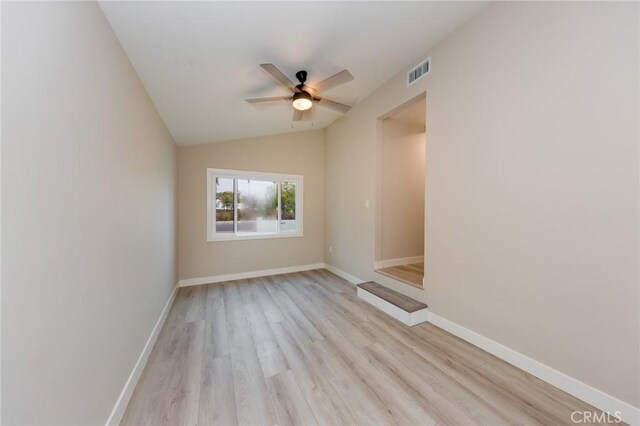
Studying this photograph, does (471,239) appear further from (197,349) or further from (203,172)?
(203,172)

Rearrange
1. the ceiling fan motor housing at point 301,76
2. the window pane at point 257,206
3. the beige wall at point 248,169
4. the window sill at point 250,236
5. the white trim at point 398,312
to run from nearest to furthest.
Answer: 1. the ceiling fan motor housing at point 301,76
2. the white trim at point 398,312
3. the beige wall at point 248,169
4. the window sill at point 250,236
5. the window pane at point 257,206

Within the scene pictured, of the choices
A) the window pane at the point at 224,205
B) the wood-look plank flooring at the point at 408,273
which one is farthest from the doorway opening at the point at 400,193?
the window pane at the point at 224,205

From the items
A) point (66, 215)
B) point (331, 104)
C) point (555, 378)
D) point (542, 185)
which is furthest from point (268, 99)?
point (555, 378)

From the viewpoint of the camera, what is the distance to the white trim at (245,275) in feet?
12.8

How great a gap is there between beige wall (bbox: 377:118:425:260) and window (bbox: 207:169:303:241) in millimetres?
1846

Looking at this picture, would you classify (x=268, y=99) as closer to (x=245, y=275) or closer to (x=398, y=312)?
(x=398, y=312)

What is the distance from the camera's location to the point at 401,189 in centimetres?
385

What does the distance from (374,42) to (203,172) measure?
126 inches

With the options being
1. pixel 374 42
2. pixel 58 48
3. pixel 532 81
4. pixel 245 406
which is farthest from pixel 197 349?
pixel 532 81

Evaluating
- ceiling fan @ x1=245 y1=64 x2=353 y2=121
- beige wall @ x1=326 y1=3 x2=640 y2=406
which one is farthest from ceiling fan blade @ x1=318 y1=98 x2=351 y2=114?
beige wall @ x1=326 y1=3 x2=640 y2=406

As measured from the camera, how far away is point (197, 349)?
6.98ft

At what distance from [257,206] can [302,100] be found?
2539 mm

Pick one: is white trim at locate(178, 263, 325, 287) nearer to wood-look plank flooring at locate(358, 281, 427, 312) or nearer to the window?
the window

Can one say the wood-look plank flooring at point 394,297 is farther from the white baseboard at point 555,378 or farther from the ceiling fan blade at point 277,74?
the ceiling fan blade at point 277,74
